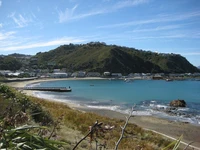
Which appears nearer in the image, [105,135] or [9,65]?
[105,135]

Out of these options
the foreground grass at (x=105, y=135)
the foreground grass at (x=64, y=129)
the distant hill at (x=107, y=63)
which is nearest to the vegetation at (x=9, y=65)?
the distant hill at (x=107, y=63)

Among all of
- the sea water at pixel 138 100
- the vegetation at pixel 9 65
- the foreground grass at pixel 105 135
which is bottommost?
the sea water at pixel 138 100

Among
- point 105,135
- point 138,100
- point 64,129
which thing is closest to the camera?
point 64,129

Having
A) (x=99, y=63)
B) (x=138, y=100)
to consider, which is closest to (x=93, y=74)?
(x=99, y=63)

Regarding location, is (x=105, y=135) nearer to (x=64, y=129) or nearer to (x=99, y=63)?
(x=64, y=129)

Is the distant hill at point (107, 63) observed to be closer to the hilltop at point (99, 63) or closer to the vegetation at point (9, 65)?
the hilltop at point (99, 63)

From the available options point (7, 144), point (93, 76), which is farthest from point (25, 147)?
point (93, 76)

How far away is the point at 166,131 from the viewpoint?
2277 cm

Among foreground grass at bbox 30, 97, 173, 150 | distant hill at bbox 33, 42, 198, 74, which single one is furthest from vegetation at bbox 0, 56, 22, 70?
foreground grass at bbox 30, 97, 173, 150

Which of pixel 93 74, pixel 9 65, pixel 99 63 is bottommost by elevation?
pixel 93 74

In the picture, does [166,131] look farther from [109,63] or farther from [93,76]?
[109,63]

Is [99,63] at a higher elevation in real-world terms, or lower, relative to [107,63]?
higher

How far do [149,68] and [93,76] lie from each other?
54.0 metres

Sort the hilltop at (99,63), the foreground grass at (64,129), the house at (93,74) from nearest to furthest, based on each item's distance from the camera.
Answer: the foreground grass at (64,129) → the house at (93,74) → the hilltop at (99,63)
